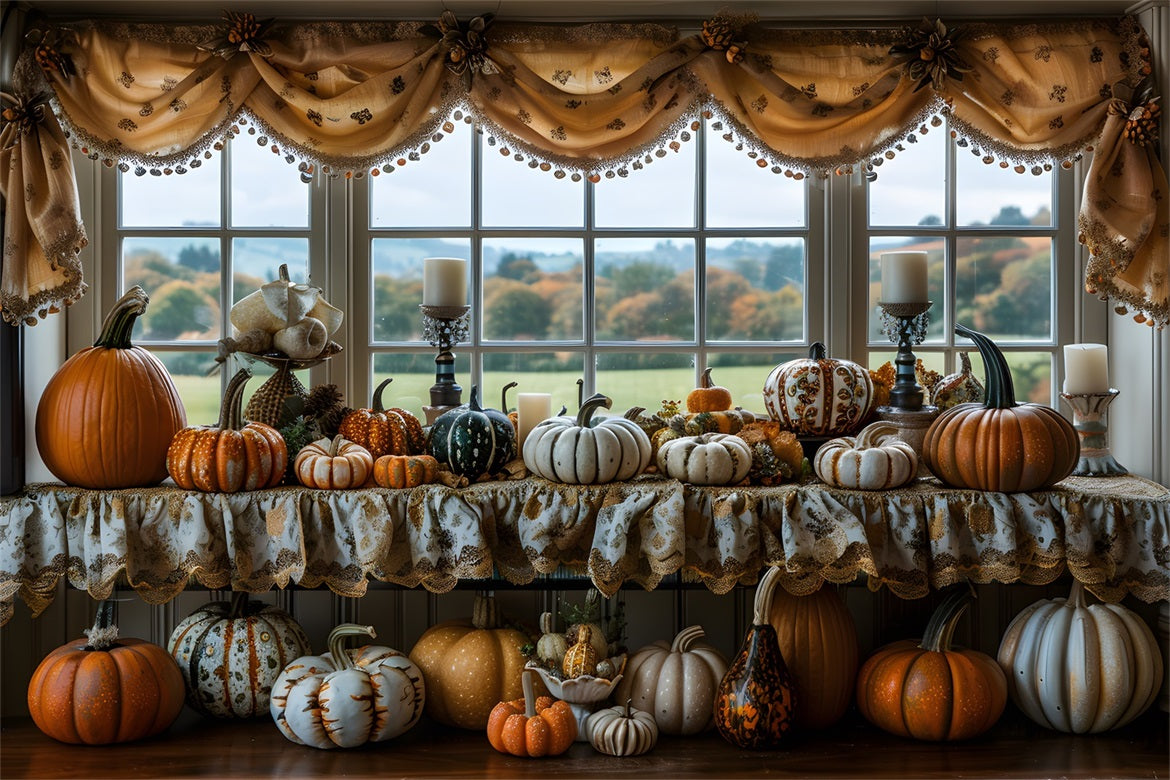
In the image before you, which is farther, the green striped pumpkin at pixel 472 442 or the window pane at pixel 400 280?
the window pane at pixel 400 280

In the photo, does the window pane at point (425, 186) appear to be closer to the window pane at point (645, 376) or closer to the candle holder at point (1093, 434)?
the window pane at point (645, 376)

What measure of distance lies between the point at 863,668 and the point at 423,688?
1.21 metres

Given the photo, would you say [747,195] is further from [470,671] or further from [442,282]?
[470,671]

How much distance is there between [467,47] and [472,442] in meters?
1.17

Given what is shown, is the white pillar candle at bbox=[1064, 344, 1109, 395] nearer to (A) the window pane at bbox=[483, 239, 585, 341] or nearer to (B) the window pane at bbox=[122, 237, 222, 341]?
(A) the window pane at bbox=[483, 239, 585, 341]

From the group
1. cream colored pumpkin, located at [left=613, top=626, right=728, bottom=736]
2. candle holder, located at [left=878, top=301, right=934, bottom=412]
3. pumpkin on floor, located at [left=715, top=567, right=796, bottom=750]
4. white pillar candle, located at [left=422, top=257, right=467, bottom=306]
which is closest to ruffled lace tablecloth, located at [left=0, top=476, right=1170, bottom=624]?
pumpkin on floor, located at [left=715, top=567, right=796, bottom=750]

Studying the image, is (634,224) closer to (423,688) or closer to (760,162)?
(760,162)

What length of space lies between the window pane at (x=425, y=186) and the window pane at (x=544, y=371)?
487 millimetres

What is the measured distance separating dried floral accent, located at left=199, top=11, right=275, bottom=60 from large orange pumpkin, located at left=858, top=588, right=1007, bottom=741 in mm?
2482

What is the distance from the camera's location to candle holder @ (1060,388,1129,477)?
3166mm

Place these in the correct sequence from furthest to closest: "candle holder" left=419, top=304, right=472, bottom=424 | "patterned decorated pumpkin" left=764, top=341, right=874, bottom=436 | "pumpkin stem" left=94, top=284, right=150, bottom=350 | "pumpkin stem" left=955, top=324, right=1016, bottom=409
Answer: "candle holder" left=419, top=304, right=472, bottom=424
"patterned decorated pumpkin" left=764, top=341, right=874, bottom=436
"pumpkin stem" left=94, top=284, right=150, bottom=350
"pumpkin stem" left=955, top=324, right=1016, bottom=409

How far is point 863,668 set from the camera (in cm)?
298

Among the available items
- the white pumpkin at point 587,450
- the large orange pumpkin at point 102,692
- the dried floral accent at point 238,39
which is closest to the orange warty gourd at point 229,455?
the large orange pumpkin at point 102,692

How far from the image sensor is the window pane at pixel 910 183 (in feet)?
11.4
